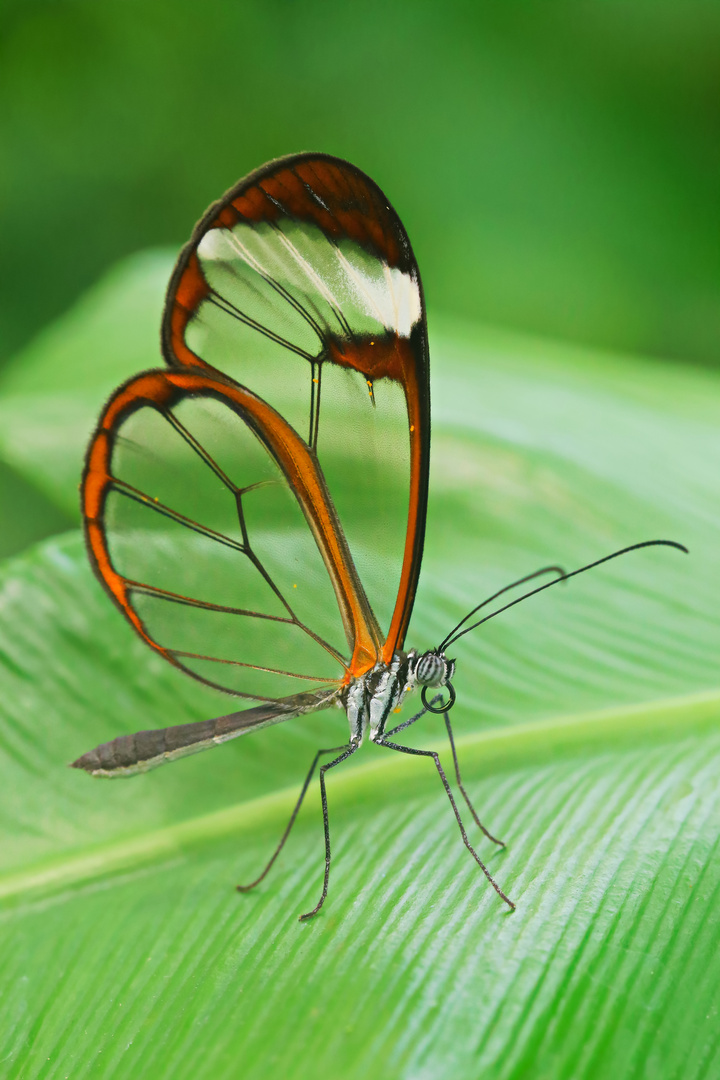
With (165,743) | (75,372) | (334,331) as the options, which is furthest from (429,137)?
(165,743)

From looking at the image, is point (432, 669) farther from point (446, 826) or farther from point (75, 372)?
point (75, 372)

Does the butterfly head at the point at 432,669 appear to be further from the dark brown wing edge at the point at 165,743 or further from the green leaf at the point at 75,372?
A: the green leaf at the point at 75,372

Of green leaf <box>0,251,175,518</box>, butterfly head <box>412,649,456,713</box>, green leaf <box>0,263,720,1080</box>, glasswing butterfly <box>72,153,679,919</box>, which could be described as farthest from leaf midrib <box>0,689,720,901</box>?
green leaf <box>0,251,175,518</box>

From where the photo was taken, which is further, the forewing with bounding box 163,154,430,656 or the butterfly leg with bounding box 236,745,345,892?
the butterfly leg with bounding box 236,745,345,892

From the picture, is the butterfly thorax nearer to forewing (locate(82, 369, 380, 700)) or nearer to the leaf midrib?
forewing (locate(82, 369, 380, 700))

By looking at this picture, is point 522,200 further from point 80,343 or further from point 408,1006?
point 408,1006

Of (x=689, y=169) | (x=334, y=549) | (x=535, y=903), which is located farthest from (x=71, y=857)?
(x=689, y=169)

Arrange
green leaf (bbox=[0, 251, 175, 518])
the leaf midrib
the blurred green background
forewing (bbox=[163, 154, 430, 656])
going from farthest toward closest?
the blurred green background, green leaf (bbox=[0, 251, 175, 518]), the leaf midrib, forewing (bbox=[163, 154, 430, 656])
